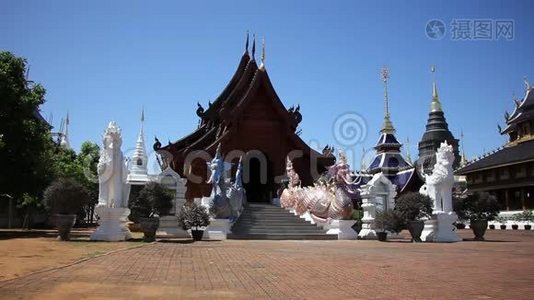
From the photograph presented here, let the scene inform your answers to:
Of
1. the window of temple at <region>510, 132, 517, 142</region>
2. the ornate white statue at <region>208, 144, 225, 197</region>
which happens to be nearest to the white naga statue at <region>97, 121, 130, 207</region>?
the ornate white statue at <region>208, 144, 225, 197</region>

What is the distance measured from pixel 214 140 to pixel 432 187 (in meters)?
15.1

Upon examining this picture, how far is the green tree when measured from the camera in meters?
20.0

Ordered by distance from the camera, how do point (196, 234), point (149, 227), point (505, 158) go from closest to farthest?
point (149, 227), point (196, 234), point (505, 158)

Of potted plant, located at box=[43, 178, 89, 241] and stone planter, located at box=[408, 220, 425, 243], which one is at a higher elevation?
potted plant, located at box=[43, 178, 89, 241]

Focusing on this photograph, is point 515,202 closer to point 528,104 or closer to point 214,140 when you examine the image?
point 528,104

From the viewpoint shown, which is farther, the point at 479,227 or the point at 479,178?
the point at 479,178

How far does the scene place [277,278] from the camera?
25.2 ft

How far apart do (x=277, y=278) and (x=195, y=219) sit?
10.7m

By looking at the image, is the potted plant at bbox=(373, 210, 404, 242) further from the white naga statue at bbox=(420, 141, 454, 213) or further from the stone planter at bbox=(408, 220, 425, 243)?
the white naga statue at bbox=(420, 141, 454, 213)

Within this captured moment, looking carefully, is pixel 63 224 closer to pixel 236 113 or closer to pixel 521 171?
pixel 236 113

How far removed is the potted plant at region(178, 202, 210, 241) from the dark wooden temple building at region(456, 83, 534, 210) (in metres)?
28.9

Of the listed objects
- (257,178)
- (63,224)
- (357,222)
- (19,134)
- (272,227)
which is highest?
(19,134)

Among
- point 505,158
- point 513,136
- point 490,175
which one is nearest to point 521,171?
point 505,158

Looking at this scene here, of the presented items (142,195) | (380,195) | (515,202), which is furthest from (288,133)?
(515,202)
